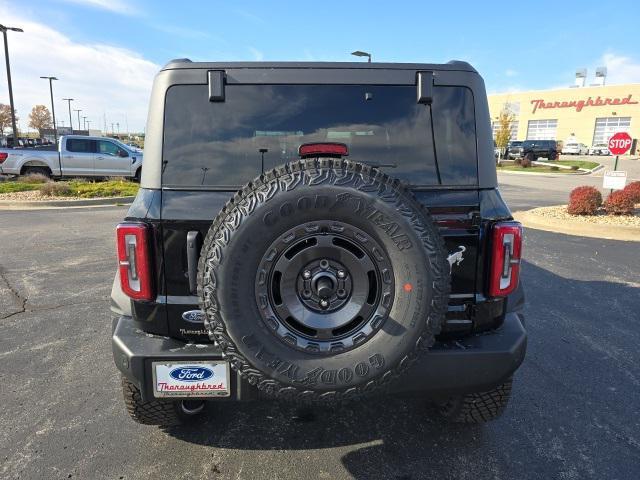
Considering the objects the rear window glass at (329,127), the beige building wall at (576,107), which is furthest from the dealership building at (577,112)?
the rear window glass at (329,127)

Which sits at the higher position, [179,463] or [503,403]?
[503,403]

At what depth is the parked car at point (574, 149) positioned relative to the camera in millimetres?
55328

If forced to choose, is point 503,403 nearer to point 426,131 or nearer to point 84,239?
point 426,131

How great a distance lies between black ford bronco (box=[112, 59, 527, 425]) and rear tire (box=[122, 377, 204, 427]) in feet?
0.04

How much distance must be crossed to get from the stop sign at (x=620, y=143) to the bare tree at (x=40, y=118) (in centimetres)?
10720

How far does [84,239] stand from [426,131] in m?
7.56

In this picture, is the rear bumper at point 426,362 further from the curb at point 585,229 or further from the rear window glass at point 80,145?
the rear window glass at point 80,145

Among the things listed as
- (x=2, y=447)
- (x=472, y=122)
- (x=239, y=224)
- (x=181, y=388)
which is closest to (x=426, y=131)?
(x=472, y=122)

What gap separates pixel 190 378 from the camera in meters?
2.07

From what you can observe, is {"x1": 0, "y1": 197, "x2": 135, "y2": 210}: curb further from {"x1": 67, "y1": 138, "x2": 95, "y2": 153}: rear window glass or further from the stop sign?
the stop sign

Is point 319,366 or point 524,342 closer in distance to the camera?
point 319,366

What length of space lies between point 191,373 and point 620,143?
12632mm

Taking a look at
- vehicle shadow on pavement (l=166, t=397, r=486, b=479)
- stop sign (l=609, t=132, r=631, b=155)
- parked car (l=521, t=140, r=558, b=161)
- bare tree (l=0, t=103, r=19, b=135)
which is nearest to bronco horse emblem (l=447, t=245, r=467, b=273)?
vehicle shadow on pavement (l=166, t=397, r=486, b=479)

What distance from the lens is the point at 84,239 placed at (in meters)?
8.04
